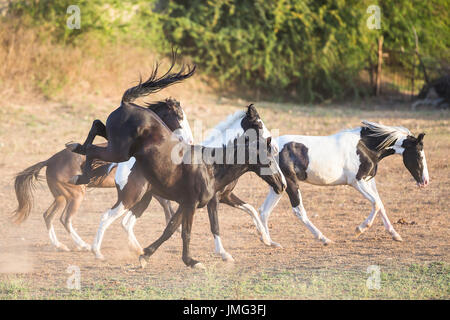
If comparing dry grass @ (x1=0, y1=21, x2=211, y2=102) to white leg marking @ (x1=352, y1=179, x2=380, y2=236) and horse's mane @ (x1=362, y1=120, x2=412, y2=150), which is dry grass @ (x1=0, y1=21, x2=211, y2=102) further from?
white leg marking @ (x1=352, y1=179, x2=380, y2=236)

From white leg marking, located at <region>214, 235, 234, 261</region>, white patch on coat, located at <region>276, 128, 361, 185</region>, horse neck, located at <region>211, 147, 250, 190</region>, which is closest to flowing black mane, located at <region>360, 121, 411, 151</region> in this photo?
white patch on coat, located at <region>276, 128, 361, 185</region>

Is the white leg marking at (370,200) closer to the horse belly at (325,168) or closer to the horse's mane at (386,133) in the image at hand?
the horse belly at (325,168)

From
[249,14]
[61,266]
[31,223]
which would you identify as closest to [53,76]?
[249,14]

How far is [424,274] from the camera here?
20.5ft

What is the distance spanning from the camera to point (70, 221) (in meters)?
7.99

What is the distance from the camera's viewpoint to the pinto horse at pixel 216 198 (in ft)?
23.4

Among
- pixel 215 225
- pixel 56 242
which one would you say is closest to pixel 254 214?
pixel 215 225

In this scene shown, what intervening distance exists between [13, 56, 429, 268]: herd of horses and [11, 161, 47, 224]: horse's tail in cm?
1

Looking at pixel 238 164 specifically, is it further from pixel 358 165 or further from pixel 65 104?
pixel 65 104

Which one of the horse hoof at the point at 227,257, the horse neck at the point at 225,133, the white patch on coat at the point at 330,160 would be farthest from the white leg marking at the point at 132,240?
the white patch on coat at the point at 330,160

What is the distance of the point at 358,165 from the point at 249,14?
14423 mm

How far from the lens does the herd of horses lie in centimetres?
646

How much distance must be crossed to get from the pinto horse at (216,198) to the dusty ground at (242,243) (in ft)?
0.67

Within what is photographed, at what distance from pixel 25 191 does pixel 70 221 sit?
2.49ft
